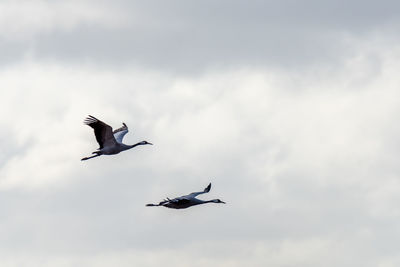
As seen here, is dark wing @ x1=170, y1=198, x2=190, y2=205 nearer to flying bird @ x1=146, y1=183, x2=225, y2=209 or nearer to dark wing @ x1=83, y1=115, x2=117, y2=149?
flying bird @ x1=146, y1=183, x2=225, y2=209

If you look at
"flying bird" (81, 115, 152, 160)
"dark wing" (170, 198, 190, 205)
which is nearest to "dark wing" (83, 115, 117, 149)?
"flying bird" (81, 115, 152, 160)

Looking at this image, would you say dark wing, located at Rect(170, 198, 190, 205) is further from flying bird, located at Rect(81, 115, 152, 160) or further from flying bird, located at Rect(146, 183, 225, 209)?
flying bird, located at Rect(81, 115, 152, 160)

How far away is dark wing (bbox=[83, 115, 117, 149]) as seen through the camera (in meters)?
177

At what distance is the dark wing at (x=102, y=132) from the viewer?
6973 inches

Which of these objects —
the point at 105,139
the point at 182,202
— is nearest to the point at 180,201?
the point at 182,202

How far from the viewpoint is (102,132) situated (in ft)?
589

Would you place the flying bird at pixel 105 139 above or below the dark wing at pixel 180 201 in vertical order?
above

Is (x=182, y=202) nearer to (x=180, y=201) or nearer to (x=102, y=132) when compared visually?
(x=180, y=201)

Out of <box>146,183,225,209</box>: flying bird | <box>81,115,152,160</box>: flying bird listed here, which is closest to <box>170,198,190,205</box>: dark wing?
<box>146,183,225,209</box>: flying bird

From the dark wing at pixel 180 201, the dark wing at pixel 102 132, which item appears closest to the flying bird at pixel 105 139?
the dark wing at pixel 102 132

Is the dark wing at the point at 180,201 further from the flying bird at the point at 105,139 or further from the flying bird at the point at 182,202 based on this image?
the flying bird at the point at 105,139

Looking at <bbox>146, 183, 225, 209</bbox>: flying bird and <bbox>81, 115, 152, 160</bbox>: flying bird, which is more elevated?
<bbox>81, 115, 152, 160</bbox>: flying bird

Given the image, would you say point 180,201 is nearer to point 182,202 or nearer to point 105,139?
point 182,202

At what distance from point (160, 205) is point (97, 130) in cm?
1304
